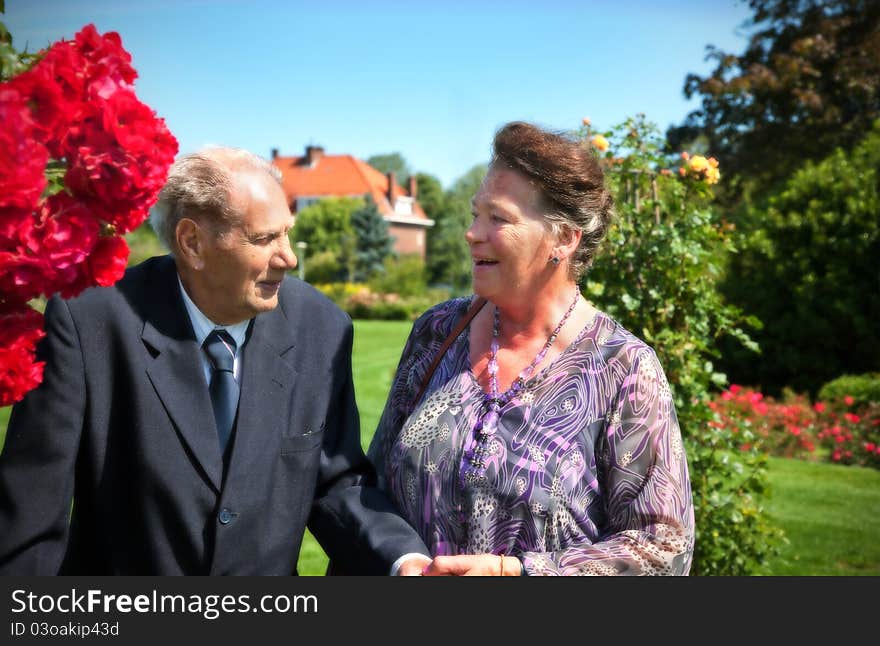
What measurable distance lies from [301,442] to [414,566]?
0.50m

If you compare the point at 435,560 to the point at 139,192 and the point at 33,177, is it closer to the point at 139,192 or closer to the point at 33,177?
the point at 139,192

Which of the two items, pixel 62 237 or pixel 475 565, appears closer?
pixel 62 237

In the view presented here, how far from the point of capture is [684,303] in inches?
169

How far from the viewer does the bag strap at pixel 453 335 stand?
2.65 m

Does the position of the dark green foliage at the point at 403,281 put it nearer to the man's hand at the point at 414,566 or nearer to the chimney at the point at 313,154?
the chimney at the point at 313,154

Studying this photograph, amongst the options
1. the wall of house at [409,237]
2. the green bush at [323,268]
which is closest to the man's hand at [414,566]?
the green bush at [323,268]

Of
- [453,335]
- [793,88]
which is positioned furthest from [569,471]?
[793,88]

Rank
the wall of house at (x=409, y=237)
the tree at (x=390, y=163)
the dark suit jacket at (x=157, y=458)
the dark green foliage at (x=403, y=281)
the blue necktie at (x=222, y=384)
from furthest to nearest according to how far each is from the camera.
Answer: the tree at (x=390, y=163)
the wall of house at (x=409, y=237)
the dark green foliage at (x=403, y=281)
the blue necktie at (x=222, y=384)
the dark suit jacket at (x=157, y=458)

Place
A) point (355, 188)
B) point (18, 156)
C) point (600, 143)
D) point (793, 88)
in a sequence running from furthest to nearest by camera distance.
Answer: point (355, 188), point (793, 88), point (600, 143), point (18, 156)

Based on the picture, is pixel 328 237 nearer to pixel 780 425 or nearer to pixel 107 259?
pixel 780 425

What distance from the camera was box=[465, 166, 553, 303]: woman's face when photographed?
2.40 m

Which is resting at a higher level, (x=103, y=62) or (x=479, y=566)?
(x=103, y=62)

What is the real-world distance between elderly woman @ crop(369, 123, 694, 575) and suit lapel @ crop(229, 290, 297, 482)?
412 mm

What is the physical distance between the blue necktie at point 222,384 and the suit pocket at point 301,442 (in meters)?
0.17
